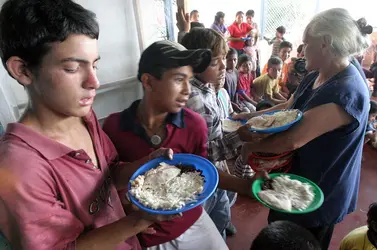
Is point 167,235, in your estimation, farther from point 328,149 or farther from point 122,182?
point 328,149

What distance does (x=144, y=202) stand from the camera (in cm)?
93

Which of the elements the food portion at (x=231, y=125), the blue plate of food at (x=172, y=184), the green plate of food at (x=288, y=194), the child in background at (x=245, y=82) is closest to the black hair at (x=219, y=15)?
the child in background at (x=245, y=82)

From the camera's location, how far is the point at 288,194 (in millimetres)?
1274

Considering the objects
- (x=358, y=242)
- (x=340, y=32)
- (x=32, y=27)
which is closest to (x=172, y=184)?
(x=32, y=27)

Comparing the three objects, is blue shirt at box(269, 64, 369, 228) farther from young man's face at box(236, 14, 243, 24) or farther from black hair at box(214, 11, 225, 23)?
young man's face at box(236, 14, 243, 24)

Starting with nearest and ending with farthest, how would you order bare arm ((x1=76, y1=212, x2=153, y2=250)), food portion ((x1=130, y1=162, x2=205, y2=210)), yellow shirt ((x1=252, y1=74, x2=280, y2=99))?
bare arm ((x1=76, y1=212, x2=153, y2=250)) < food portion ((x1=130, y1=162, x2=205, y2=210)) < yellow shirt ((x1=252, y1=74, x2=280, y2=99))

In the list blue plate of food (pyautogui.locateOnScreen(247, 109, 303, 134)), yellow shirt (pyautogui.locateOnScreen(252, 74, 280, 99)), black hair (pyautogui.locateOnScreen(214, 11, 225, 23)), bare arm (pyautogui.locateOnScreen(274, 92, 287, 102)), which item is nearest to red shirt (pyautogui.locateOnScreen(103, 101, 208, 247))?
blue plate of food (pyautogui.locateOnScreen(247, 109, 303, 134))

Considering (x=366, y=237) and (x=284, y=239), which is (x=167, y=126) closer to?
(x=284, y=239)

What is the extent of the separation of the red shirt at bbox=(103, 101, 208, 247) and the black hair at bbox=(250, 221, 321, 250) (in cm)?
36

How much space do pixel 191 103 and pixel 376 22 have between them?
10884 mm

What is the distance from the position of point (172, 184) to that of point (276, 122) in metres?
0.90

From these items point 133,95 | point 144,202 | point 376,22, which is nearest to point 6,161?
point 144,202

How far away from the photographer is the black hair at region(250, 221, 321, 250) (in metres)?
1.20

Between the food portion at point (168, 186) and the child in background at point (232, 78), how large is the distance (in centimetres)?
280
